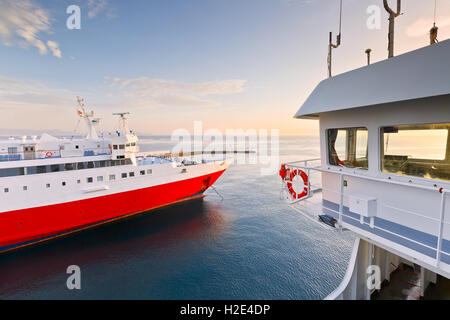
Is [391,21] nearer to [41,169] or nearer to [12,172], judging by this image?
[41,169]

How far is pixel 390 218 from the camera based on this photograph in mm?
5246

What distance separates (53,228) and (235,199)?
57.7ft

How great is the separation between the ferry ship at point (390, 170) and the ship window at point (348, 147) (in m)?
0.03

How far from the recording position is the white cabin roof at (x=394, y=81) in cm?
409

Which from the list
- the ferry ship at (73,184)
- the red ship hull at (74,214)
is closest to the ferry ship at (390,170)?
the ferry ship at (73,184)

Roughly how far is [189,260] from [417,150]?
12.6 metres

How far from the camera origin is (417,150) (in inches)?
192

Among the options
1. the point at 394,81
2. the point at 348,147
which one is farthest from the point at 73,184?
the point at 394,81

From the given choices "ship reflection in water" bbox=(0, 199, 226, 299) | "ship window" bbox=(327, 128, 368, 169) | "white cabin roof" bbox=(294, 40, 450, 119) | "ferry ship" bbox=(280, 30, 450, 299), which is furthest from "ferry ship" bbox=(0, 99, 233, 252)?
"white cabin roof" bbox=(294, 40, 450, 119)

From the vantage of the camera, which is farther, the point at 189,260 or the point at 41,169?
the point at 41,169

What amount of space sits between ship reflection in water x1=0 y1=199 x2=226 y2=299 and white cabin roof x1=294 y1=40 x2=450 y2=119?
12374 mm

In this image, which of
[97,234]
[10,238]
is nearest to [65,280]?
[97,234]

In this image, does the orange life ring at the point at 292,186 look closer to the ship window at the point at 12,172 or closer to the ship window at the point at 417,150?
the ship window at the point at 417,150

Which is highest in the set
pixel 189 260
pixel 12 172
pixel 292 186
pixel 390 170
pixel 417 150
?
pixel 417 150
